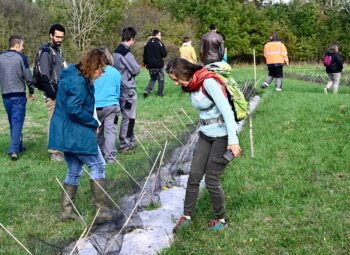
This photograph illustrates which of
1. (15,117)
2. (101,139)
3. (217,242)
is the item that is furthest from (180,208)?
(15,117)

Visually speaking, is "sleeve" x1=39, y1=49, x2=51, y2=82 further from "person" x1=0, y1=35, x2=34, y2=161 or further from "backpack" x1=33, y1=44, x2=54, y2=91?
"person" x1=0, y1=35, x2=34, y2=161

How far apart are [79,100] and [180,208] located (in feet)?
4.72

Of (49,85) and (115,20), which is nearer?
(49,85)

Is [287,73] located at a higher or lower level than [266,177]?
lower

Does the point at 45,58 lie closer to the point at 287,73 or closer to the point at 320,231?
the point at 320,231

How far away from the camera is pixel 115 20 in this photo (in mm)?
36156

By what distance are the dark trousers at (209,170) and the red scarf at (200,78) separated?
1.47ft

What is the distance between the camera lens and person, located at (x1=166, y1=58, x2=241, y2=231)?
4.00 meters

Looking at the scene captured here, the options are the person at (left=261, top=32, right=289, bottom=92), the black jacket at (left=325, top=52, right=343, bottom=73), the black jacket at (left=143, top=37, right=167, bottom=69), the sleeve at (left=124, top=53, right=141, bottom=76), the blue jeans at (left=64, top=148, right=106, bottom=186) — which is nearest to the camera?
the blue jeans at (left=64, top=148, right=106, bottom=186)

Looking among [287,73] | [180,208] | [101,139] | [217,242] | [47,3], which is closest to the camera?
[217,242]

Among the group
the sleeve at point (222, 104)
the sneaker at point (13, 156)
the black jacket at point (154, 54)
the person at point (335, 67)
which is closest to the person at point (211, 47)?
the black jacket at point (154, 54)

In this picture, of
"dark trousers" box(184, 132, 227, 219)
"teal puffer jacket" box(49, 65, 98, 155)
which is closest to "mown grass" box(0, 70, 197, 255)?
"teal puffer jacket" box(49, 65, 98, 155)

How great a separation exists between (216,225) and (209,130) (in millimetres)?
819

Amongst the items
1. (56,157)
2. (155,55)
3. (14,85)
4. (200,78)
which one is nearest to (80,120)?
(200,78)
